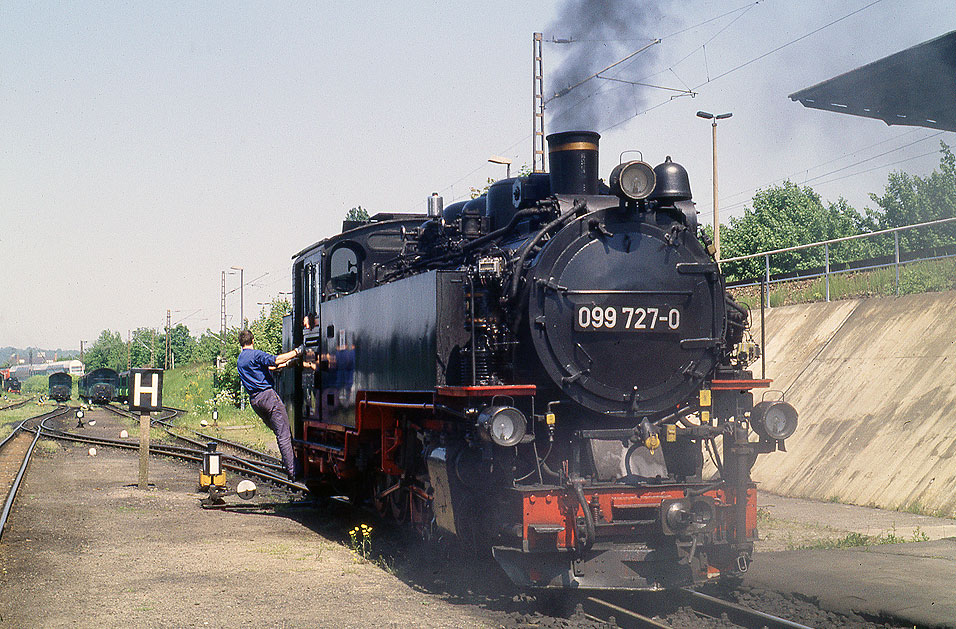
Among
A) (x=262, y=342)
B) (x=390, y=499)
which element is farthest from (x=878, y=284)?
(x=262, y=342)

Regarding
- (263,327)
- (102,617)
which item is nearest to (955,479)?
(102,617)

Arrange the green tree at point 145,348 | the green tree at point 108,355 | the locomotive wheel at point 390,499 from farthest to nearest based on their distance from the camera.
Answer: the green tree at point 108,355
the green tree at point 145,348
the locomotive wheel at point 390,499

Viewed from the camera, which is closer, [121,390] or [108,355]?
[121,390]

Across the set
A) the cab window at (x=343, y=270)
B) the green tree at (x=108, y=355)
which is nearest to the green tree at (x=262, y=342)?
the cab window at (x=343, y=270)

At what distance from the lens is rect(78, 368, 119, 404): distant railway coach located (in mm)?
53156

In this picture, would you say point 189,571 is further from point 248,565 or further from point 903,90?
point 903,90

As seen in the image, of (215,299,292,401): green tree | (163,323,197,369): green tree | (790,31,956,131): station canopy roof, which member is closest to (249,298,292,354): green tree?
(215,299,292,401): green tree

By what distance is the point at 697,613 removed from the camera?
6531mm

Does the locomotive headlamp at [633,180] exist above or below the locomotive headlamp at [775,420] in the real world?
above

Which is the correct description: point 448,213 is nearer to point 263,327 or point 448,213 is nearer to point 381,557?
point 381,557

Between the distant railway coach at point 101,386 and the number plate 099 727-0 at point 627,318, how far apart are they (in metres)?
50.9

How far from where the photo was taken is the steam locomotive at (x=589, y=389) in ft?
21.8

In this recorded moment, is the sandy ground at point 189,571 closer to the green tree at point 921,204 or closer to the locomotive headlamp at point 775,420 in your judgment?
the locomotive headlamp at point 775,420

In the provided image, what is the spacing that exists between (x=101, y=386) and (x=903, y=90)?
49.8m
